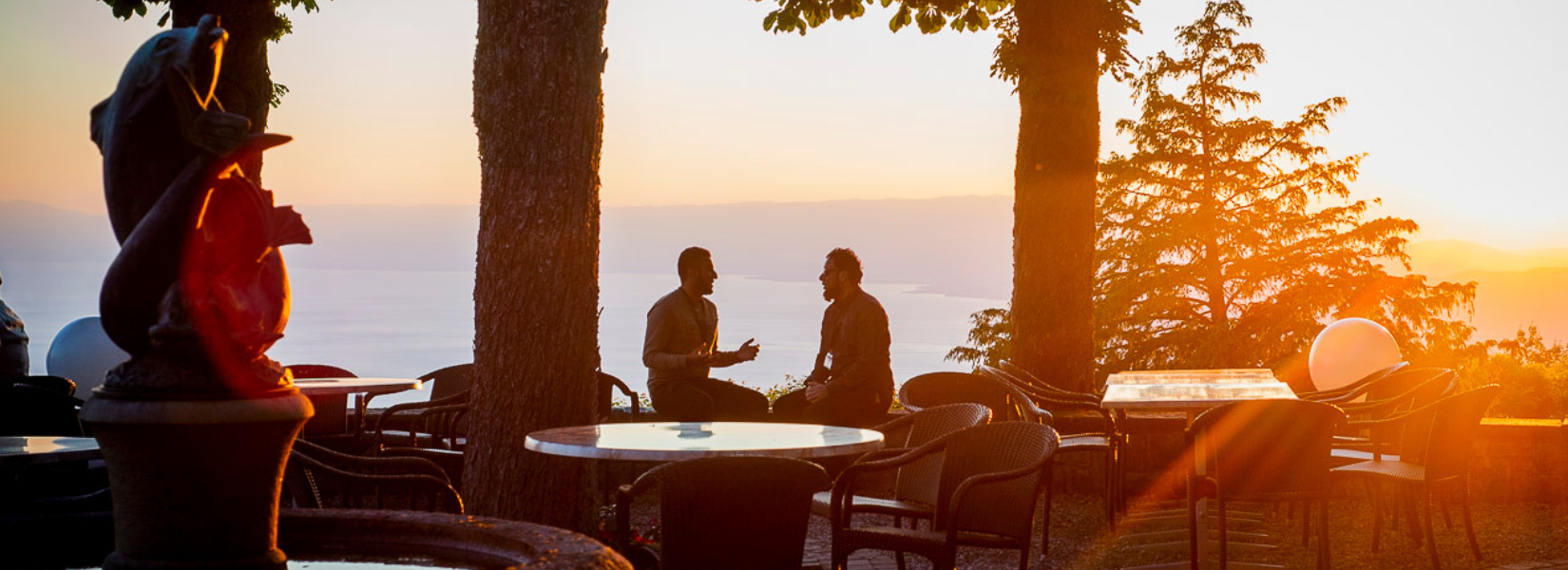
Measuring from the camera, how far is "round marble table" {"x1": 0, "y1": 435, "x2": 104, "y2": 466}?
4578 millimetres

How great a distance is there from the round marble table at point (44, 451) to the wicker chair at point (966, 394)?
436 cm

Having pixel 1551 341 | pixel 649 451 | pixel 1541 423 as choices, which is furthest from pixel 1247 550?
pixel 1551 341

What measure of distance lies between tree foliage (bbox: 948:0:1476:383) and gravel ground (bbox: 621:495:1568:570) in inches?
992

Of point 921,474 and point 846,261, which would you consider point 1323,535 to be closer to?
point 921,474

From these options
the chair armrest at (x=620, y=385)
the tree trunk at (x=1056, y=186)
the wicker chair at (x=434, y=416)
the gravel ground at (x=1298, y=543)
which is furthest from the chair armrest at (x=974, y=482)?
the tree trunk at (x=1056, y=186)

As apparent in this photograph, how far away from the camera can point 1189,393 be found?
7.19m

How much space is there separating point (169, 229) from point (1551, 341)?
2993 cm

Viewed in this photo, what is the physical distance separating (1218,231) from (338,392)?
31.1 meters

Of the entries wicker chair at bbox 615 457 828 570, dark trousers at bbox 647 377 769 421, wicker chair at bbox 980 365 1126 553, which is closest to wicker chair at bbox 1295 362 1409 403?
wicker chair at bbox 980 365 1126 553

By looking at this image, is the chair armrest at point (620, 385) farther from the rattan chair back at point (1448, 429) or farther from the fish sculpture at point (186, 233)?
the fish sculpture at point (186, 233)

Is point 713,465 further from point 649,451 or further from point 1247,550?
point 1247,550

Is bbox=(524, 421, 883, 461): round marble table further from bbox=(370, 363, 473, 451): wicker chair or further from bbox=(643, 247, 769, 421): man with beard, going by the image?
bbox=(370, 363, 473, 451): wicker chair

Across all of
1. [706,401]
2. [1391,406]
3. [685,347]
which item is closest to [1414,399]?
[1391,406]

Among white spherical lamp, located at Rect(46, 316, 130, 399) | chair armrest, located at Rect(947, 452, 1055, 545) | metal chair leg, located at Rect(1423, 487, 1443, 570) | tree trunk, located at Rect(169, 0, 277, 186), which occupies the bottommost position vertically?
metal chair leg, located at Rect(1423, 487, 1443, 570)
